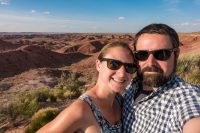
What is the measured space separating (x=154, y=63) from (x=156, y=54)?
105mm

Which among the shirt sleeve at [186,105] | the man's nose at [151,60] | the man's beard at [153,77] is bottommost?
the shirt sleeve at [186,105]

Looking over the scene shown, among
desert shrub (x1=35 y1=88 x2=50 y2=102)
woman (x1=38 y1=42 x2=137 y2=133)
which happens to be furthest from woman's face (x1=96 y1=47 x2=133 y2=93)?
desert shrub (x1=35 y1=88 x2=50 y2=102)

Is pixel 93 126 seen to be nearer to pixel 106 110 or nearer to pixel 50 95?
pixel 106 110

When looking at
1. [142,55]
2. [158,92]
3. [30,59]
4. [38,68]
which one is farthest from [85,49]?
[158,92]

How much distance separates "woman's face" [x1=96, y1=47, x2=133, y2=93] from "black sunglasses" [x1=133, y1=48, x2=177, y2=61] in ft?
0.32

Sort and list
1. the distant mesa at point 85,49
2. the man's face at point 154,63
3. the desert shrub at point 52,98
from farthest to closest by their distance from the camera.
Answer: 1. the distant mesa at point 85,49
2. the desert shrub at point 52,98
3. the man's face at point 154,63

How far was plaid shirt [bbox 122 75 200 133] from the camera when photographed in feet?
9.59

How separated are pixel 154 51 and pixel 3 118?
11.0 metres

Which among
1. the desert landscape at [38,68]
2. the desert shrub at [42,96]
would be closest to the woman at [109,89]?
the desert landscape at [38,68]

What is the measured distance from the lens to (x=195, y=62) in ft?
63.3

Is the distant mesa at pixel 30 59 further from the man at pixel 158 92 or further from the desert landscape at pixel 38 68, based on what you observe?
the man at pixel 158 92

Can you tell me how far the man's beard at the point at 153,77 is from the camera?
11.5 feet

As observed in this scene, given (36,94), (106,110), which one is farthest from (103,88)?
(36,94)

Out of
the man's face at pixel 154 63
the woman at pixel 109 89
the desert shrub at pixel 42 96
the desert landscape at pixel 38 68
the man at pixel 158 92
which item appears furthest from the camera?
the desert landscape at pixel 38 68
